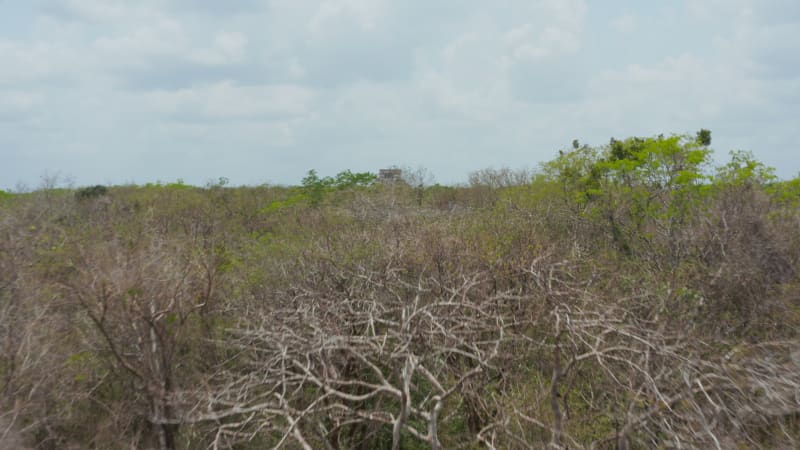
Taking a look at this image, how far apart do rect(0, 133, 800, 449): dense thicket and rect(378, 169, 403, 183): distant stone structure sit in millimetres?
7341

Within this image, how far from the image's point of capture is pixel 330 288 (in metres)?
7.71

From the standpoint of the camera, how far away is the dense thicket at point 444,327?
16.3ft

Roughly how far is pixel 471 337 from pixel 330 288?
7.67 feet

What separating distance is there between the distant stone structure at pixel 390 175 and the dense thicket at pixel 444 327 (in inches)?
289

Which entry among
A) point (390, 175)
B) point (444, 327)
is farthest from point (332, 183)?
point (444, 327)

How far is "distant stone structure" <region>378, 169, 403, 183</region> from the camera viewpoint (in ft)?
65.3

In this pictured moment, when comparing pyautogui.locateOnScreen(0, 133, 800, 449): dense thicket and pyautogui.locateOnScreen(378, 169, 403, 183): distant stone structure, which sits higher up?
pyautogui.locateOnScreen(378, 169, 403, 183): distant stone structure

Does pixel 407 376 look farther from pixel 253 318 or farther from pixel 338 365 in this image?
pixel 253 318

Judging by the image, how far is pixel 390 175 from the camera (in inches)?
815

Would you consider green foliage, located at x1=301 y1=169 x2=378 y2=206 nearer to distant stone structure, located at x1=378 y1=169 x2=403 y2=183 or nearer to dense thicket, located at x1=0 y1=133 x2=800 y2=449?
distant stone structure, located at x1=378 y1=169 x2=403 y2=183

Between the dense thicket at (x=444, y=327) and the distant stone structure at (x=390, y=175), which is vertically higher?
the distant stone structure at (x=390, y=175)

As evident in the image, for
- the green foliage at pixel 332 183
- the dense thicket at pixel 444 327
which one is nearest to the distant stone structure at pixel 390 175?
the green foliage at pixel 332 183

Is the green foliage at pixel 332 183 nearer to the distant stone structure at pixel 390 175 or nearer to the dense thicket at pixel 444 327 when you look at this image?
the distant stone structure at pixel 390 175

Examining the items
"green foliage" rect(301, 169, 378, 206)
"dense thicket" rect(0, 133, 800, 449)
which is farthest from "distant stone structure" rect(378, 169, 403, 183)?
"dense thicket" rect(0, 133, 800, 449)
